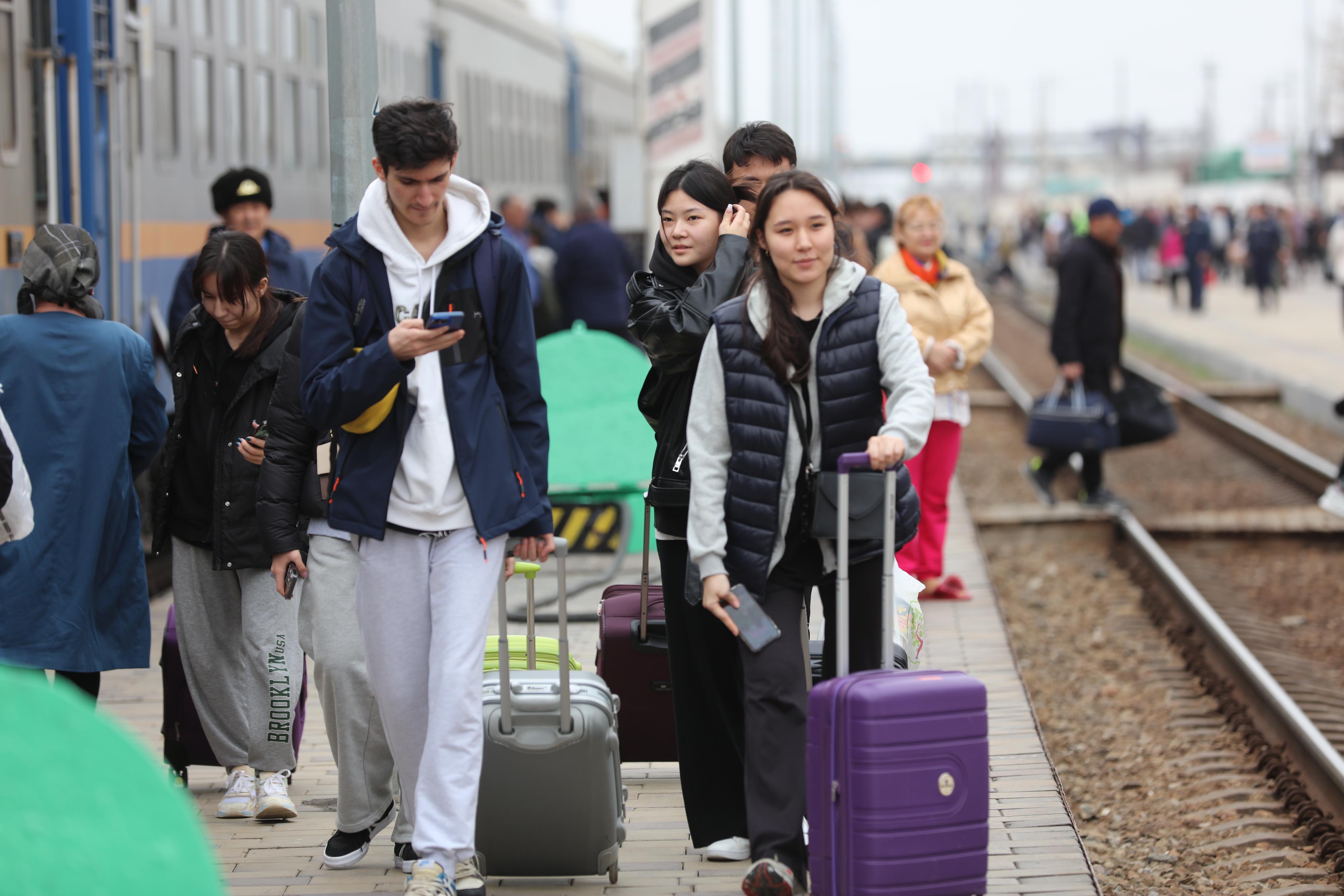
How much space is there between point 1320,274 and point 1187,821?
48100 mm

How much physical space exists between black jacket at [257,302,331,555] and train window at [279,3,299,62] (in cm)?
869

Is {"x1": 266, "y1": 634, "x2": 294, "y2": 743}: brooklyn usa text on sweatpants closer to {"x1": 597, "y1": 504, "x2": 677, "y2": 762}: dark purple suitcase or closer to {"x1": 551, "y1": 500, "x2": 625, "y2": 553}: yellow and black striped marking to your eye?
{"x1": 597, "y1": 504, "x2": 677, "y2": 762}: dark purple suitcase

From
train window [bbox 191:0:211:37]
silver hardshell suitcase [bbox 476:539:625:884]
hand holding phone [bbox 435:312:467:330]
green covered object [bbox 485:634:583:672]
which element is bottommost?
silver hardshell suitcase [bbox 476:539:625:884]

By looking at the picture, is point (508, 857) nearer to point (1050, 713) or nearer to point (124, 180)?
point (1050, 713)

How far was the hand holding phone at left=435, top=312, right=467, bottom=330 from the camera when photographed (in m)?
3.89

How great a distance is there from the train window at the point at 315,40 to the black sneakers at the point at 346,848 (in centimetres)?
989

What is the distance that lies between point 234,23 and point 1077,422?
6.21 metres

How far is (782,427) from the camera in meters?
4.07

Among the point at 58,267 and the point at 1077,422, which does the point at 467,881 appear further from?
the point at 1077,422

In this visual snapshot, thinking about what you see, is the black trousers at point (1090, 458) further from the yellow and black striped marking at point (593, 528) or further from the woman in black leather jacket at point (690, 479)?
the woman in black leather jacket at point (690, 479)

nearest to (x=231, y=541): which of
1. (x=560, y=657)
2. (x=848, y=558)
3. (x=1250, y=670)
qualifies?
(x=560, y=657)

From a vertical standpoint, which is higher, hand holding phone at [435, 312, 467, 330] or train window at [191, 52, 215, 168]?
train window at [191, 52, 215, 168]

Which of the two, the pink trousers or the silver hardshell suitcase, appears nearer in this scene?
the silver hardshell suitcase

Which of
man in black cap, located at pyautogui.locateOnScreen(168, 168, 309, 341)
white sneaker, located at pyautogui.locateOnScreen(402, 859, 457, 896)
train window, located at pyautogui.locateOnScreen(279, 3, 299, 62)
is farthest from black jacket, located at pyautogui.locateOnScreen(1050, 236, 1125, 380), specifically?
white sneaker, located at pyautogui.locateOnScreen(402, 859, 457, 896)
